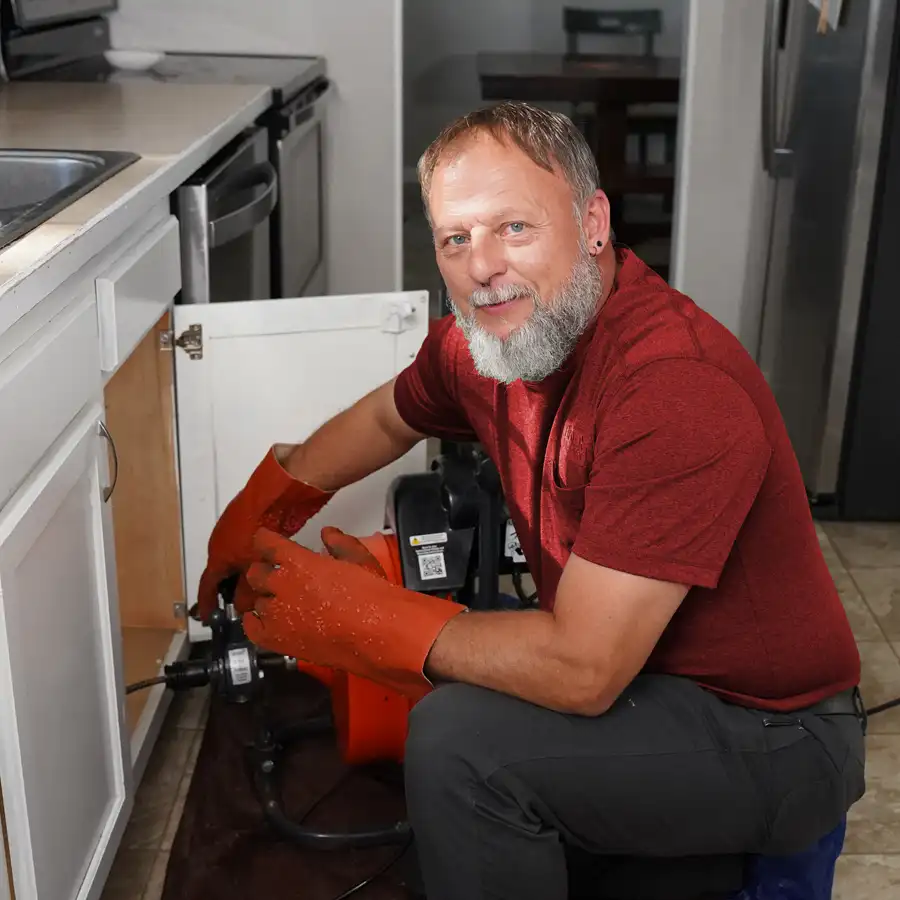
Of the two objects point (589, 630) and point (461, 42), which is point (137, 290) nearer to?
point (589, 630)

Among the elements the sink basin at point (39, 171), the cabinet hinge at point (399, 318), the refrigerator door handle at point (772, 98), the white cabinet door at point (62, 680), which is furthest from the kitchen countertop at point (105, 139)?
the refrigerator door handle at point (772, 98)

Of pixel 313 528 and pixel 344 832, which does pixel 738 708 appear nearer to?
pixel 344 832

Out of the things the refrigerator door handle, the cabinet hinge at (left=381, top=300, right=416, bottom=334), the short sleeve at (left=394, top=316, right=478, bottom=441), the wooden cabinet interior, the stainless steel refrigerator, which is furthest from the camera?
the refrigerator door handle

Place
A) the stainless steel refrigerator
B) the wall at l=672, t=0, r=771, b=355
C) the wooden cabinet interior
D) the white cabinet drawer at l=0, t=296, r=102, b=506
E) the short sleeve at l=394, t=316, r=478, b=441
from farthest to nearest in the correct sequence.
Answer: the wall at l=672, t=0, r=771, b=355 < the stainless steel refrigerator < the wooden cabinet interior < the short sleeve at l=394, t=316, r=478, b=441 < the white cabinet drawer at l=0, t=296, r=102, b=506

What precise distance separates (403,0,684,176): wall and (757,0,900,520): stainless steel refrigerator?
1.92 feet

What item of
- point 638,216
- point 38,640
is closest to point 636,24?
point 638,216

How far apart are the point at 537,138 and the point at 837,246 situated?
1535mm

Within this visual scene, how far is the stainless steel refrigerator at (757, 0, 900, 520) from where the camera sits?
2.46m

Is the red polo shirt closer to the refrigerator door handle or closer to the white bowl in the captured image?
the refrigerator door handle

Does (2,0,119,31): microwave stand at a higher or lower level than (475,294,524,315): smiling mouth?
higher

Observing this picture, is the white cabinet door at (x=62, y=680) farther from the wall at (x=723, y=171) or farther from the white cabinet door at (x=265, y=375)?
the wall at (x=723, y=171)

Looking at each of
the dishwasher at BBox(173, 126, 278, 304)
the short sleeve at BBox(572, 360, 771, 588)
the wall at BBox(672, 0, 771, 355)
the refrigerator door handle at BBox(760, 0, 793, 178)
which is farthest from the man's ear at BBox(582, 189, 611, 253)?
the wall at BBox(672, 0, 771, 355)

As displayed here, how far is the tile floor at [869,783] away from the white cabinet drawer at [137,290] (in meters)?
0.71

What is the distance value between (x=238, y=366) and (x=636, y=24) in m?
1.88
